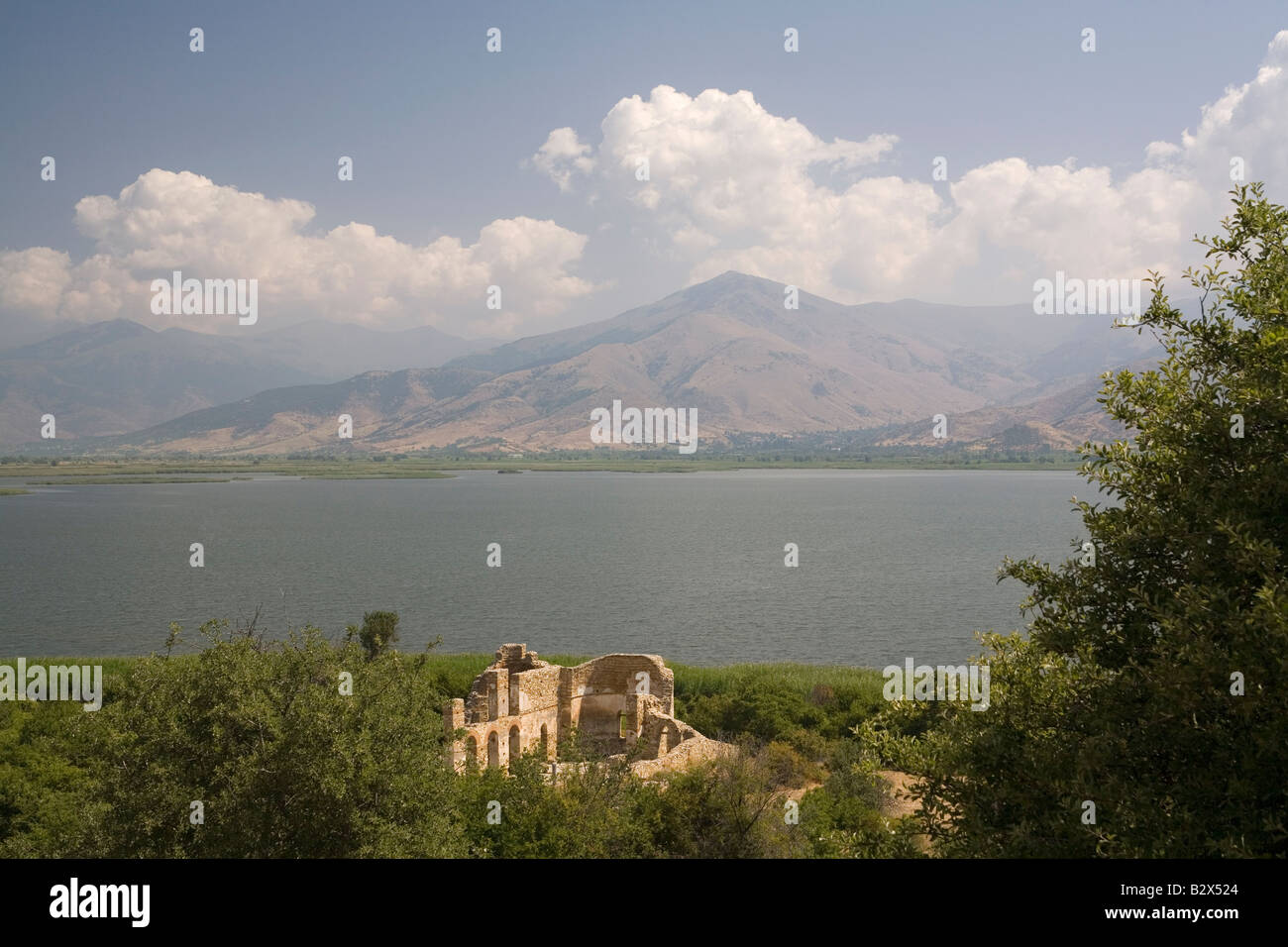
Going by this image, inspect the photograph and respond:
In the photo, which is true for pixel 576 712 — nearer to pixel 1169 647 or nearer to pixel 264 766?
pixel 264 766

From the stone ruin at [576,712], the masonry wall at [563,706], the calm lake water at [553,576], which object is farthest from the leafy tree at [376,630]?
the stone ruin at [576,712]

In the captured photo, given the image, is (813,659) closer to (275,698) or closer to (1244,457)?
(275,698)

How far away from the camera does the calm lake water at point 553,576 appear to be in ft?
189

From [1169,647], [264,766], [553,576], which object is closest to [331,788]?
[264,766]

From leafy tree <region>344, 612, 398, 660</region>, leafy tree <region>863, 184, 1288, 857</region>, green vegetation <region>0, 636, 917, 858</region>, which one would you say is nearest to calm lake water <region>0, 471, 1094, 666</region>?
leafy tree <region>344, 612, 398, 660</region>

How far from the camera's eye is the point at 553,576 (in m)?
83.4

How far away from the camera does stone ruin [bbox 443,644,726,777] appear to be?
25953mm

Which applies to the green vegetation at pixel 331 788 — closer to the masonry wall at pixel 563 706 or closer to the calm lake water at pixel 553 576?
the masonry wall at pixel 563 706

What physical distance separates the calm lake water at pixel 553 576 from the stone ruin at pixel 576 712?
850 inches

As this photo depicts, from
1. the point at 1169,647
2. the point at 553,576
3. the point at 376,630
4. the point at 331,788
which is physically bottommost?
the point at 553,576

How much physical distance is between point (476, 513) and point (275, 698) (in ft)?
443

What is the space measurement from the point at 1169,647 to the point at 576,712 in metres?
23.6
